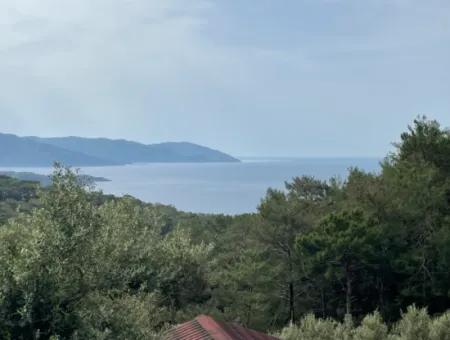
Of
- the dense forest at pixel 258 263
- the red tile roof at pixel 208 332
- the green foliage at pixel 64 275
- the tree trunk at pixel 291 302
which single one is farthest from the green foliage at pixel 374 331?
the green foliage at pixel 64 275

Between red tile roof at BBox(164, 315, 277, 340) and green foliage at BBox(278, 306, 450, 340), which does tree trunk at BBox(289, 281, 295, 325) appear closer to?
green foliage at BBox(278, 306, 450, 340)

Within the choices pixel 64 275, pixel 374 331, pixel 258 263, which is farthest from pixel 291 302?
pixel 64 275

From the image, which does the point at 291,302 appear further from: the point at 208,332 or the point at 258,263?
the point at 208,332

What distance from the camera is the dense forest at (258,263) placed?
8594mm

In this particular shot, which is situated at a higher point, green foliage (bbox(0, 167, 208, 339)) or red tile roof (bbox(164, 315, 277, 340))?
green foliage (bbox(0, 167, 208, 339))

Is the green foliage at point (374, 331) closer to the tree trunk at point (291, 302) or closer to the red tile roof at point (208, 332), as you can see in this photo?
the red tile roof at point (208, 332)

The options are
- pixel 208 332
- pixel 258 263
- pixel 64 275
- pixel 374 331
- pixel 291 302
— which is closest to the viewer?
pixel 64 275

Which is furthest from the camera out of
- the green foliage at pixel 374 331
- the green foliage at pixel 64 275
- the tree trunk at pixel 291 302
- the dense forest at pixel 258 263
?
the tree trunk at pixel 291 302

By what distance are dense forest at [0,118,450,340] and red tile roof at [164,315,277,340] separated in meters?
0.91

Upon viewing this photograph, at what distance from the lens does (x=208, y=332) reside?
1498 cm

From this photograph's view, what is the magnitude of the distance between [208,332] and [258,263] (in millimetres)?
14239

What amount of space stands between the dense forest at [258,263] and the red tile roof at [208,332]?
0.91m

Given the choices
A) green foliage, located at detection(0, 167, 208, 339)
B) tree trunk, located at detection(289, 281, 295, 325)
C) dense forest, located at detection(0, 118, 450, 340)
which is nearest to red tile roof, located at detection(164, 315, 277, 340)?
dense forest, located at detection(0, 118, 450, 340)

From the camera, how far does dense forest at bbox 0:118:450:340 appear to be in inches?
338
